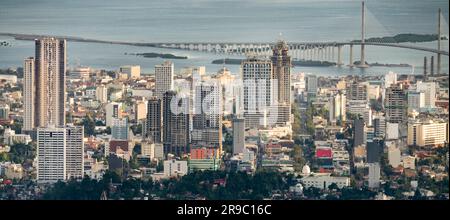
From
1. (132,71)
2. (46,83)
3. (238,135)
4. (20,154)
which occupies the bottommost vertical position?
(20,154)

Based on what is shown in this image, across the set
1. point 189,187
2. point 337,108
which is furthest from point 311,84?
point 189,187

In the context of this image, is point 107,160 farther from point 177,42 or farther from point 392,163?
point 392,163

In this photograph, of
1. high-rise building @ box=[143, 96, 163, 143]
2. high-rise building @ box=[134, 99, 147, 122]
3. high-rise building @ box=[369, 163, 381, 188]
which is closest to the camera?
high-rise building @ box=[369, 163, 381, 188]

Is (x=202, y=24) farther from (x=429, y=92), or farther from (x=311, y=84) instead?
(x=429, y=92)

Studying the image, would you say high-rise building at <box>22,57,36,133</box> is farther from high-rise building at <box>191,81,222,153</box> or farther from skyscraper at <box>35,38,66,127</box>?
high-rise building at <box>191,81,222,153</box>

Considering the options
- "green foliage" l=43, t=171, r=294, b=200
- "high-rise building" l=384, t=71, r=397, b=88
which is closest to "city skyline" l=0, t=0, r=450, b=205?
"high-rise building" l=384, t=71, r=397, b=88

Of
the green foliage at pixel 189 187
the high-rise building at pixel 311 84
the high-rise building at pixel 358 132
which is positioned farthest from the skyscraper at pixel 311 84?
the green foliage at pixel 189 187
